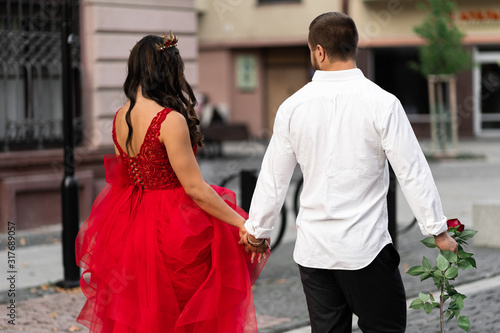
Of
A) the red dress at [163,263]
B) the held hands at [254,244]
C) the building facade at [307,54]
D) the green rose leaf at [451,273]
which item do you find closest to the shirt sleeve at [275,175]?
the held hands at [254,244]

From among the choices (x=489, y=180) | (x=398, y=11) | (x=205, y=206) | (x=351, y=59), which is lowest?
(x=489, y=180)

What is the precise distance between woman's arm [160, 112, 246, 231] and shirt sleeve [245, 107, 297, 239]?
0.34 m

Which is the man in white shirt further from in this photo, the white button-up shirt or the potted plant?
the potted plant

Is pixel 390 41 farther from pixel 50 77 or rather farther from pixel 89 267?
pixel 89 267

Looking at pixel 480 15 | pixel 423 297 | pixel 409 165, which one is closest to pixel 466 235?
pixel 423 297

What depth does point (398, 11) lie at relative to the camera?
2666 centimetres

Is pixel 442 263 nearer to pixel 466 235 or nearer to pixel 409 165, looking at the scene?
pixel 466 235

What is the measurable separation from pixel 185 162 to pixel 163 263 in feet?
1.56

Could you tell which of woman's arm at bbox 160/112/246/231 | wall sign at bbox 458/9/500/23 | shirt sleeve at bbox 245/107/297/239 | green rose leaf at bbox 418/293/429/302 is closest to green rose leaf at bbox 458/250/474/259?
green rose leaf at bbox 418/293/429/302

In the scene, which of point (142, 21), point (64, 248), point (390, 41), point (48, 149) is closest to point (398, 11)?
point (390, 41)

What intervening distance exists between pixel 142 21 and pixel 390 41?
16846 millimetres

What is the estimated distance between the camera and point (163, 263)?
12.4ft

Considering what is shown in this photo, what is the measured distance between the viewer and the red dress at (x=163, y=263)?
3.78 m

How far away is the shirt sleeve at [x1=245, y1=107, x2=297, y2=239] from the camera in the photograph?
3.37 m
